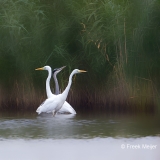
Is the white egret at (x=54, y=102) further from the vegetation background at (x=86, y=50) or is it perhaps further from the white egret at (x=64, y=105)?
the vegetation background at (x=86, y=50)

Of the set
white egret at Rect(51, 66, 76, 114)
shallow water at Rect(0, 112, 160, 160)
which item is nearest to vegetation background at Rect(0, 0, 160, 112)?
white egret at Rect(51, 66, 76, 114)

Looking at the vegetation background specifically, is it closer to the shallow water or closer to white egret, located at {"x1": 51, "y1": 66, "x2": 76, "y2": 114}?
white egret, located at {"x1": 51, "y1": 66, "x2": 76, "y2": 114}

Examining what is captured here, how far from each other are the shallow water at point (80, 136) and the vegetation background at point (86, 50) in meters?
0.47

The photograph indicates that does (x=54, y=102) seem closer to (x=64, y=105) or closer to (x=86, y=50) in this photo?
(x=64, y=105)

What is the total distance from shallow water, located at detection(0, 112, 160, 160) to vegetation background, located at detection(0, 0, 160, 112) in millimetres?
474

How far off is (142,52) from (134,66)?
0.25m

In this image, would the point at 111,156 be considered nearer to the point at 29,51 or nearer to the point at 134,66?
the point at 134,66

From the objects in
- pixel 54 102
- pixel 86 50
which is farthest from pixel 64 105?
pixel 86 50

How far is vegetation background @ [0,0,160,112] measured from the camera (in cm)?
1030

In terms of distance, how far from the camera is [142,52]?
407 inches

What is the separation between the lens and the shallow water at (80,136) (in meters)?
7.27

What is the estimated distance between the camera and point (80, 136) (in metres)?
8.38

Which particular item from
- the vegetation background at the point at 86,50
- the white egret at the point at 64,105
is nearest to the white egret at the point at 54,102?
the white egret at the point at 64,105

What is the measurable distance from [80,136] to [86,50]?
2607mm
